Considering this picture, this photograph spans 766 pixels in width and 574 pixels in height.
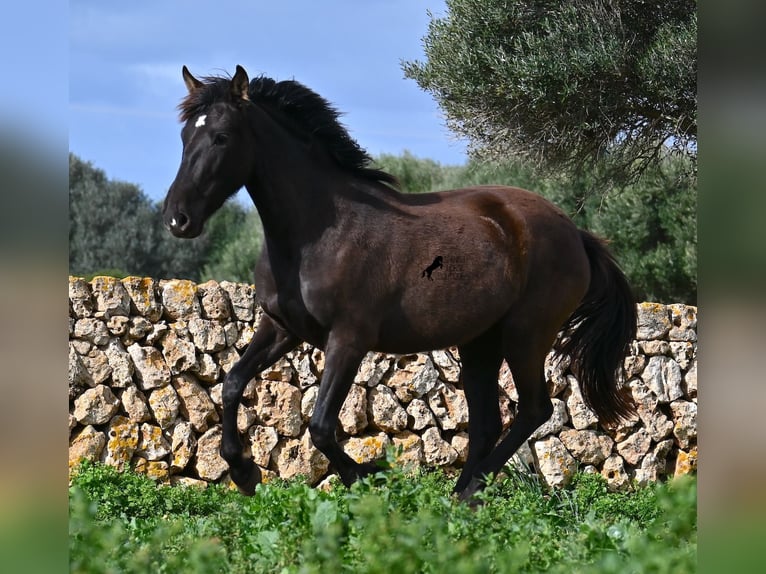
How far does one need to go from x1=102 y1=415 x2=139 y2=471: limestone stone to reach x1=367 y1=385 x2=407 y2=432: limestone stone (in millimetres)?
1914

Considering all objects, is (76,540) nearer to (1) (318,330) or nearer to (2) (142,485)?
(1) (318,330)

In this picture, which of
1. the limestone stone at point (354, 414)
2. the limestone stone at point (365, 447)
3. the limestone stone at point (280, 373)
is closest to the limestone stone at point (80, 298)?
the limestone stone at point (280, 373)

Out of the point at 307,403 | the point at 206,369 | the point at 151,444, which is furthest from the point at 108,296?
the point at 307,403

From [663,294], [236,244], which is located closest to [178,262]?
[236,244]

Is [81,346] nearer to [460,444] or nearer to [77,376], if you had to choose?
[77,376]

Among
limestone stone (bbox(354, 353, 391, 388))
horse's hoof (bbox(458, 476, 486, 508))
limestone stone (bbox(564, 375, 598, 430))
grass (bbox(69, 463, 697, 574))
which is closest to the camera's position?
grass (bbox(69, 463, 697, 574))

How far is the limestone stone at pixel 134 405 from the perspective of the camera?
23.1ft

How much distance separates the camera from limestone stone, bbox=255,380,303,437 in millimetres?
7320

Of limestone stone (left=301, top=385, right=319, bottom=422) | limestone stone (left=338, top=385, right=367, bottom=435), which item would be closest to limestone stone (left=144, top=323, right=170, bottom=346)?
limestone stone (left=301, top=385, right=319, bottom=422)

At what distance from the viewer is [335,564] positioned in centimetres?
286

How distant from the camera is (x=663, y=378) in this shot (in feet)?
26.0

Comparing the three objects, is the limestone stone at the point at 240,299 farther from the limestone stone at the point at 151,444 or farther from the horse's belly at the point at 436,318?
the horse's belly at the point at 436,318

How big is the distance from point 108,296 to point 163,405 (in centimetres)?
97

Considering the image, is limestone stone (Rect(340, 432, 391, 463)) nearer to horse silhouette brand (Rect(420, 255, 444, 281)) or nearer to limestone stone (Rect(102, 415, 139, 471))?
limestone stone (Rect(102, 415, 139, 471))
